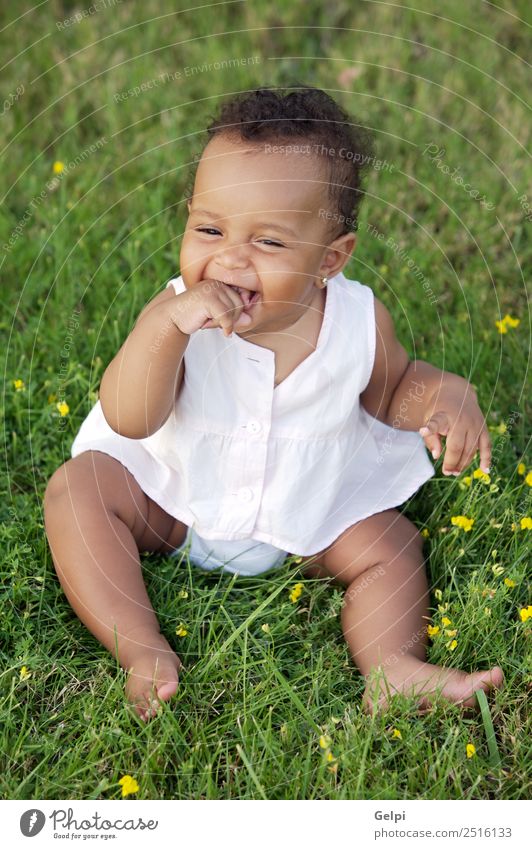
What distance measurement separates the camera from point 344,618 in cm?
176

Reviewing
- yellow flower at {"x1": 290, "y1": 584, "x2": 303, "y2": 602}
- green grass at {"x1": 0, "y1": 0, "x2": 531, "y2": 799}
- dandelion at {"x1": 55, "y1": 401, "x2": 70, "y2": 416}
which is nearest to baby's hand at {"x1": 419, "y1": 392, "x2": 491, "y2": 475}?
green grass at {"x1": 0, "y1": 0, "x2": 531, "y2": 799}

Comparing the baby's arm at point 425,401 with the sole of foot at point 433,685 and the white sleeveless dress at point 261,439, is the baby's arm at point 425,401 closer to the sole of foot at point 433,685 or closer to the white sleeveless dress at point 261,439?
the white sleeveless dress at point 261,439

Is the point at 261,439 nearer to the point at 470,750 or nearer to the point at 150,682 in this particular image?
the point at 150,682

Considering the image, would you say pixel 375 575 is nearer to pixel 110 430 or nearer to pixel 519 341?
pixel 110 430

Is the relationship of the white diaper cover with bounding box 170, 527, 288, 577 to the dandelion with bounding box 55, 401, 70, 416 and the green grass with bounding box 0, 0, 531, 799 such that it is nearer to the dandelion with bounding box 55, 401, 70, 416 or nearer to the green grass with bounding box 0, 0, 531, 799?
the green grass with bounding box 0, 0, 531, 799

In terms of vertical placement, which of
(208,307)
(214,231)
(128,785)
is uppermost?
(214,231)

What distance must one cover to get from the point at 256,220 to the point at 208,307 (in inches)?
5.9

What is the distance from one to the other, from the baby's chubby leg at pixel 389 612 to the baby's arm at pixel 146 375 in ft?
1.31

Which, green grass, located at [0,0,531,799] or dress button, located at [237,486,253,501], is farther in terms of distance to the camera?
dress button, located at [237,486,253,501]

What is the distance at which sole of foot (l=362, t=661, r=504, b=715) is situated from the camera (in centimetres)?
161

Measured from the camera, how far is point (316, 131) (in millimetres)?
1594

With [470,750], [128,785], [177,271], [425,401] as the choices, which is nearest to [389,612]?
[470,750]

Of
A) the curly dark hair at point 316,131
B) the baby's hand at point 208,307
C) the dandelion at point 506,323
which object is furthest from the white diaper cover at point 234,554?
the dandelion at point 506,323
